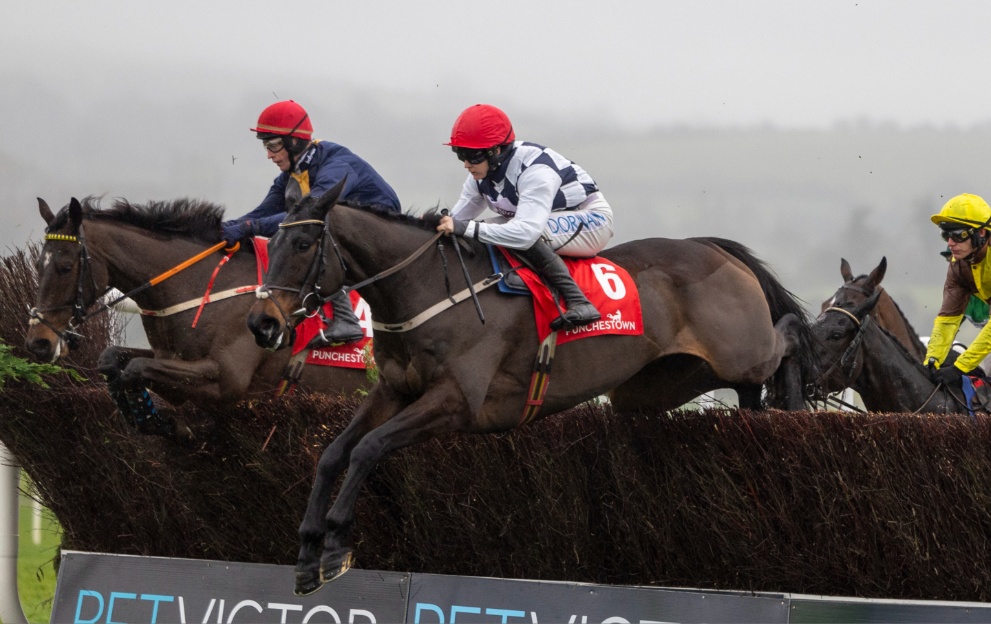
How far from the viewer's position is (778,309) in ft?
19.5

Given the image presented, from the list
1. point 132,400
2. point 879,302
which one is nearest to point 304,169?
point 132,400

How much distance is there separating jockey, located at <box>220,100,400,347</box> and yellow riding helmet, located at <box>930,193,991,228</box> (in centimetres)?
273

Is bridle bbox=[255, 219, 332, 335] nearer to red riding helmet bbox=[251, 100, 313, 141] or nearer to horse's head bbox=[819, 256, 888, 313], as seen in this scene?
red riding helmet bbox=[251, 100, 313, 141]

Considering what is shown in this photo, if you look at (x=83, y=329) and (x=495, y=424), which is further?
(x=83, y=329)

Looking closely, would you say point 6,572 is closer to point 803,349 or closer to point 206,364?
point 206,364

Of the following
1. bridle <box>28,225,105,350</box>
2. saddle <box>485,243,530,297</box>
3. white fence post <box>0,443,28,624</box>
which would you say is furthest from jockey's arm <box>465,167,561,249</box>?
white fence post <box>0,443,28,624</box>

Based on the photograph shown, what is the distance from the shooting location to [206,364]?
582 cm

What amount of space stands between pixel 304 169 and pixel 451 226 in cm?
166

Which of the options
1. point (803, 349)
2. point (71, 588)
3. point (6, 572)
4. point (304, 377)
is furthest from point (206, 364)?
point (803, 349)

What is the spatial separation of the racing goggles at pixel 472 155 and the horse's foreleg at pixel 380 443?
36.0 inches

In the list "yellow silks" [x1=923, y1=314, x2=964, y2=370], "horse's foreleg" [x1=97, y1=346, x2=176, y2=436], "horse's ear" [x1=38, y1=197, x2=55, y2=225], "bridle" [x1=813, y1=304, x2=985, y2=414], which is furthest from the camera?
"yellow silks" [x1=923, y1=314, x2=964, y2=370]

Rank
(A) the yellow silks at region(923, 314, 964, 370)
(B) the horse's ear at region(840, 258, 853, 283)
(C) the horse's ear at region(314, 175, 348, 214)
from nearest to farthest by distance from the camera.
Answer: (C) the horse's ear at region(314, 175, 348, 214) → (A) the yellow silks at region(923, 314, 964, 370) → (B) the horse's ear at region(840, 258, 853, 283)

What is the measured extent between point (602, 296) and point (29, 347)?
2.55 m

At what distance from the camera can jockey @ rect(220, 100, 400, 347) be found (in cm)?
613
